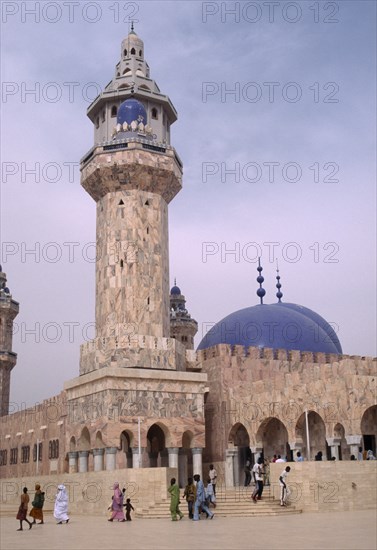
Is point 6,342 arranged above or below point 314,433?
above

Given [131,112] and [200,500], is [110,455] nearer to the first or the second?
[200,500]

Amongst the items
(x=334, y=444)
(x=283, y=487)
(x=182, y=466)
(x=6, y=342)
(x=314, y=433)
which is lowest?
(x=283, y=487)

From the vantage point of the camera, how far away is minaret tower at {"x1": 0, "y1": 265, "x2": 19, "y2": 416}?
5066 centimetres

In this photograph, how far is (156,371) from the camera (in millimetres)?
28484

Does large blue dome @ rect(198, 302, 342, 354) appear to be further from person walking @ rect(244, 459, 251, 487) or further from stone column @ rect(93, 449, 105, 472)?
stone column @ rect(93, 449, 105, 472)

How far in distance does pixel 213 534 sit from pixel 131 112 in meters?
23.5

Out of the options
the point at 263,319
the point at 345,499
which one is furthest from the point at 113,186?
the point at 345,499

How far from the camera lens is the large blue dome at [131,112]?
33.0 metres

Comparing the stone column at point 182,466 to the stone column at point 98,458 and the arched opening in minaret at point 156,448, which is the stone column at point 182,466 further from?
the stone column at point 98,458

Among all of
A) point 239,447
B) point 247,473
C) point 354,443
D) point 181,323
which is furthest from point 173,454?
point 181,323

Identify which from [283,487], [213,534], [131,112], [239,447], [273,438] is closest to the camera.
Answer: [213,534]

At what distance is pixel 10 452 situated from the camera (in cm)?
4634

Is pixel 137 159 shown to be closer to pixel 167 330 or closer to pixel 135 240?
pixel 135 240

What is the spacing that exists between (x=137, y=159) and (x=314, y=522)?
1945 cm
